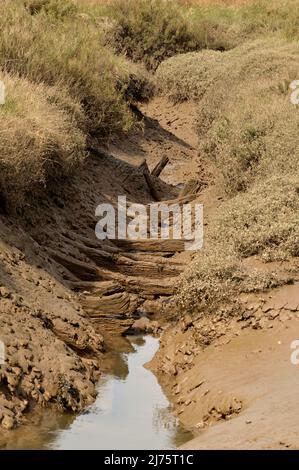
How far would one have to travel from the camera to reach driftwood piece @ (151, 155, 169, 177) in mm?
17188

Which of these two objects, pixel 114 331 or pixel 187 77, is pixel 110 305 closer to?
pixel 114 331

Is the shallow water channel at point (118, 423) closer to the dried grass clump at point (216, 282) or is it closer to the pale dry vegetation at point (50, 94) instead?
the dried grass clump at point (216, 282)

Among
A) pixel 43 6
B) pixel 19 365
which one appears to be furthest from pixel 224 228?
pixel 43 6

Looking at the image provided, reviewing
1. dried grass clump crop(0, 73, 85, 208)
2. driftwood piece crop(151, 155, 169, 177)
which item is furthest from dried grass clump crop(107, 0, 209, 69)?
dried grass clump crop(0, 73, 85, 208)

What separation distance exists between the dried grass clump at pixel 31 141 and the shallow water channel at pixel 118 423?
8.47 feet

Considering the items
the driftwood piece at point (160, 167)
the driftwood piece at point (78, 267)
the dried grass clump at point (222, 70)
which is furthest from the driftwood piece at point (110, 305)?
the dried grass clump at point (222, 70)

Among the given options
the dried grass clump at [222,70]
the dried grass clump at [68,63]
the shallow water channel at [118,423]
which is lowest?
the shallow water channel at [118,423]

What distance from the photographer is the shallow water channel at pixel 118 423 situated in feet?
23.2

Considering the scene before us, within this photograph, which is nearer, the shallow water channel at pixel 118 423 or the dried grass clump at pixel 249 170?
the shallow water channel at pixel 118 423

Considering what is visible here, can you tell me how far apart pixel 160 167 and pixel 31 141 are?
6557 millimetres

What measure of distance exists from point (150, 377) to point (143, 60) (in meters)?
17.1

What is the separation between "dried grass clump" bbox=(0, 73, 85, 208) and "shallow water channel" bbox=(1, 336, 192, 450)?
2.58 m

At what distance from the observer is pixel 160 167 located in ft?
57.0

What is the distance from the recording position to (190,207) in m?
14.6
